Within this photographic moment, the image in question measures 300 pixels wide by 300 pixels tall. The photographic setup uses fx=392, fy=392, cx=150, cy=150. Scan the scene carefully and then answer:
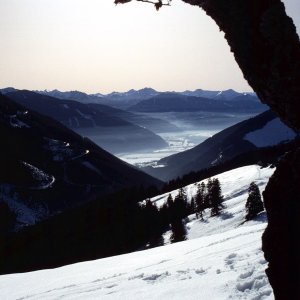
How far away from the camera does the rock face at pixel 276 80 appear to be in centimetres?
709

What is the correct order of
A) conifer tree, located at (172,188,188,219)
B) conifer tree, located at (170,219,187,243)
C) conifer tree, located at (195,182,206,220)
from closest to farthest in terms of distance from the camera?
conifer tree, located at (170,219,187,243)
conifer tree, located at (195,182,206,220)
conifer tree, located at (172,188,188,219)

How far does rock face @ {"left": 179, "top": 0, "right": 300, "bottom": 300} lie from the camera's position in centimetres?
709

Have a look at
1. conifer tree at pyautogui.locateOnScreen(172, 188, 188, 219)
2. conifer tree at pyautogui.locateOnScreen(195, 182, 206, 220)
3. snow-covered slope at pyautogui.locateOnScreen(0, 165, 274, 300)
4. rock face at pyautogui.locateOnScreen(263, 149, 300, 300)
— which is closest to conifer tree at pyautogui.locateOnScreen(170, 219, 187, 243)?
conifer tree at pyautogui.locateOnScreen(195, 182, 206, 220)

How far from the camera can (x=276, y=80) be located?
7195 millimetres

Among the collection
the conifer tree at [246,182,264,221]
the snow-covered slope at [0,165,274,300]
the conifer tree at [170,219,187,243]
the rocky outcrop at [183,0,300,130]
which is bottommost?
the conifer tree at [170,219,187,243]

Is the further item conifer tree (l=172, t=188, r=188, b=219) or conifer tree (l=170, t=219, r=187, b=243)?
conifer tree (l=172, t=188, r=188, b=219)

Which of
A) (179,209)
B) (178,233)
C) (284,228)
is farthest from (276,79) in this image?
(179,209)

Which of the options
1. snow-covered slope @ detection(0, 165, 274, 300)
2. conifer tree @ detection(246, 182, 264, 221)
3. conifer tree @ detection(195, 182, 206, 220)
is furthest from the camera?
conifer tree @ detection(195, 182, 206, 220)

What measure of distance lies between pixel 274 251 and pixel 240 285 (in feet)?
20.3

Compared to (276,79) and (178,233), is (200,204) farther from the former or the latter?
(276,79)

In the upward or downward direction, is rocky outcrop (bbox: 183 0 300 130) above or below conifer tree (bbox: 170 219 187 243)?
above

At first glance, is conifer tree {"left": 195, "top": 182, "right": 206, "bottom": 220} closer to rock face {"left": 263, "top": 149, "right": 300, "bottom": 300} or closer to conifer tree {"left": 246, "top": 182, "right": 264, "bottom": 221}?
conifer tree {"left": 246, "top": 182, "right": 264, "bottom": 221}

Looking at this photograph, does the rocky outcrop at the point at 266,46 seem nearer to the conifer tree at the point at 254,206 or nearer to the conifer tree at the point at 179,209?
the conifer tree at the point at 254,206

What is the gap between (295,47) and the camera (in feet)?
23.4
